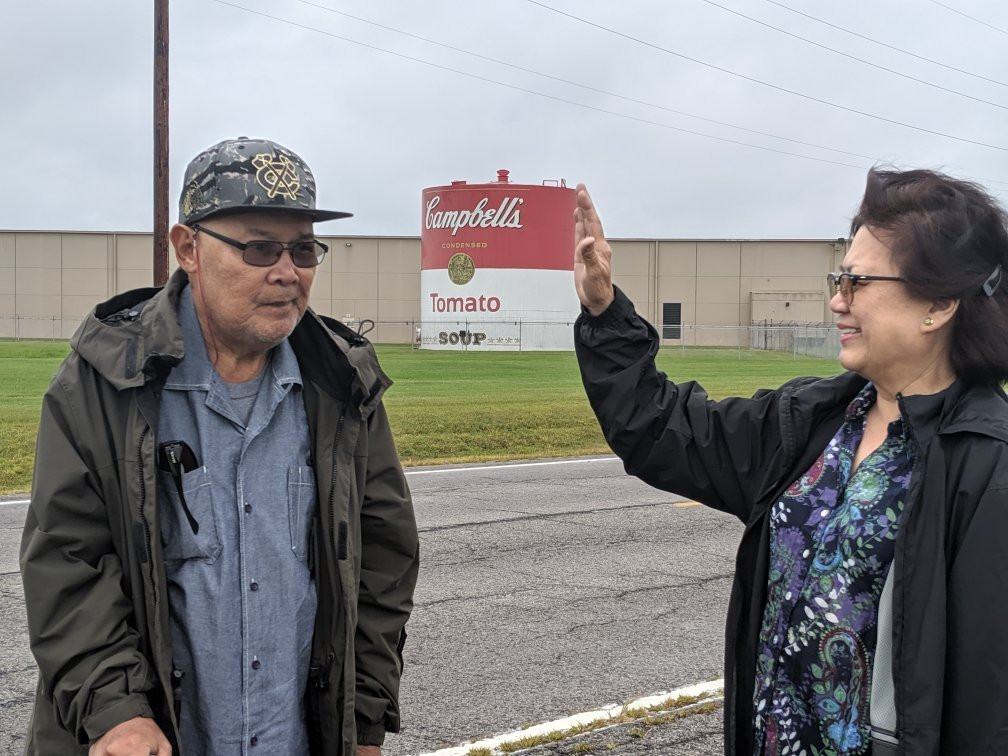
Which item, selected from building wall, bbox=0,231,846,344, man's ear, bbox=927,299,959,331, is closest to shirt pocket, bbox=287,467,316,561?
man's ear, bbox=927,299,959,331

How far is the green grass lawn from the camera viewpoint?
15.0m

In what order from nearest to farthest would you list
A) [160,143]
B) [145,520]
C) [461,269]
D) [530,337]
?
[145,520] < [160,143] < [530,337] < [461,269]

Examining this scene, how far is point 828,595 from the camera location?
2506 mm

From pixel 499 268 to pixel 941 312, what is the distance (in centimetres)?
4297

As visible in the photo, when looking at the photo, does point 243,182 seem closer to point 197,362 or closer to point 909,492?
point 197,362

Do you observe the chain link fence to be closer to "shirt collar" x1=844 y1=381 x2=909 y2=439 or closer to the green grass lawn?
the green grass lawn

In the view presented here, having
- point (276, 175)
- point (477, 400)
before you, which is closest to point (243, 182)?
point (276, 175)

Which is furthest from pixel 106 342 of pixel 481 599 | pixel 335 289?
pixel 335 289

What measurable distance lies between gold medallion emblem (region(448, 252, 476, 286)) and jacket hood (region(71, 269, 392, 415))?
4235cm

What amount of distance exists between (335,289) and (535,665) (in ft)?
174

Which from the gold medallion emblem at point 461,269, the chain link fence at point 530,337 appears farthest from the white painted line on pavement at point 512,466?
the gold medallion emblem at point 461,269

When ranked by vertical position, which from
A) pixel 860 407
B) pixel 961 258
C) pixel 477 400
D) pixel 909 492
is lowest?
pixel 477 400

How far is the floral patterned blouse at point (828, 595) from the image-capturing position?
2457mm

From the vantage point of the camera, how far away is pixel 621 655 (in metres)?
5.80
